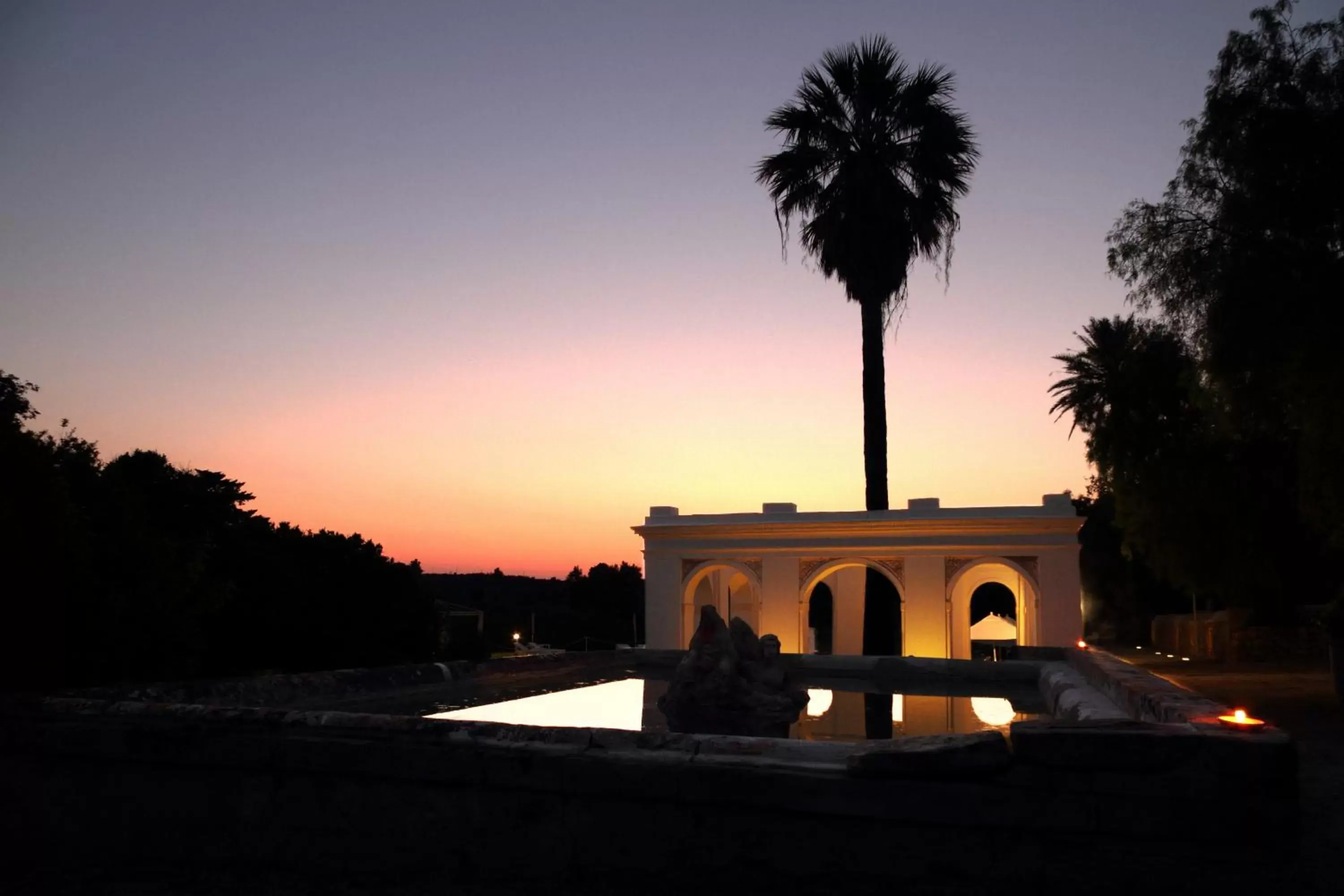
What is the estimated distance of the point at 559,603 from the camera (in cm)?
6912

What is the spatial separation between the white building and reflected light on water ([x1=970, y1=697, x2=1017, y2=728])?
9.69m

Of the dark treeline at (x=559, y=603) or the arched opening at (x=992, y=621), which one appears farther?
the dark treeline at (x=559, y=603)

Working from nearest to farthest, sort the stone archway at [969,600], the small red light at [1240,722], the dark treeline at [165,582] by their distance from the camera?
the small red light at [1240,722] < the dark treeline at [165,582] < the stone archway at [969,600]

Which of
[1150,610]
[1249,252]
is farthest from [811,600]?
[1249,252]

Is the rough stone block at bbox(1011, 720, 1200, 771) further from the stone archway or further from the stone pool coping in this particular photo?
the stone archway

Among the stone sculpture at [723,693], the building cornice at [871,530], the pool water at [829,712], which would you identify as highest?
the building cornice at [871,530]

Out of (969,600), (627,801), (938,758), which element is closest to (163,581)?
(627,801)

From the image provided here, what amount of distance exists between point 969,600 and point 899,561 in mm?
1531

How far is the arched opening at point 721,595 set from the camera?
20.0 m

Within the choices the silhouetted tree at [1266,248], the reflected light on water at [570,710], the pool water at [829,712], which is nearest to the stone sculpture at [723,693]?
the pool water at [829,712]

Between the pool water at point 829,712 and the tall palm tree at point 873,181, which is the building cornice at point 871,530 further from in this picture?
the pool water at point 829,712

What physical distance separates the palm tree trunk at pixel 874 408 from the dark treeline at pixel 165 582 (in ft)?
27.7

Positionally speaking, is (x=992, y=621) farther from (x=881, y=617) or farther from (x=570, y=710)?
(x=570, y=710)

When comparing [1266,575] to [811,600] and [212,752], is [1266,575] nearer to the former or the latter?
[212,752]
